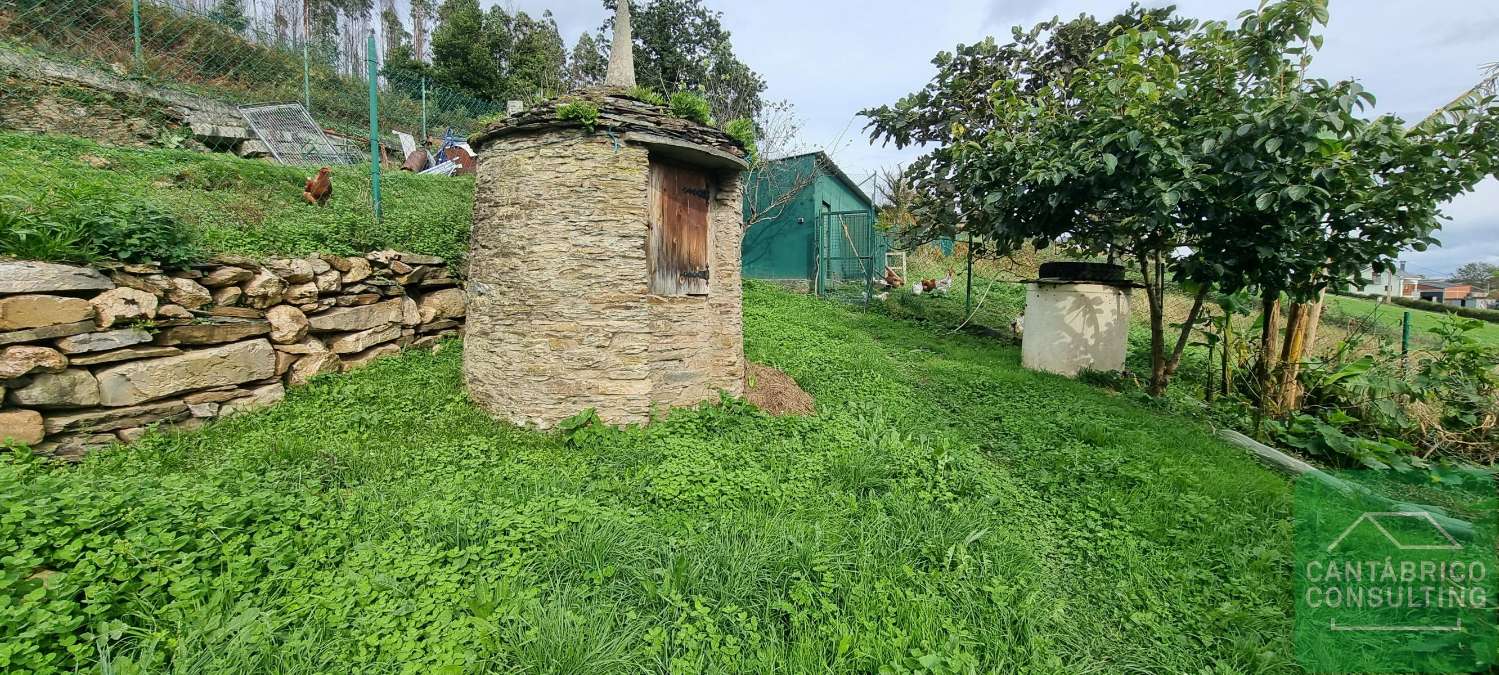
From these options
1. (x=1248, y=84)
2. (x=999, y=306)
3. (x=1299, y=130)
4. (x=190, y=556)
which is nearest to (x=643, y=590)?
(x=190, y=556)

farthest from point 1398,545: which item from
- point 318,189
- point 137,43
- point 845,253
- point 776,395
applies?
point 137,43

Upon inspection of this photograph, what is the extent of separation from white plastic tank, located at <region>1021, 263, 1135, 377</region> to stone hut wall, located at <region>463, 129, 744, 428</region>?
19.8 ft

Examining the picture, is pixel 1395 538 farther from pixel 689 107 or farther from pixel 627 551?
pixel 689 107

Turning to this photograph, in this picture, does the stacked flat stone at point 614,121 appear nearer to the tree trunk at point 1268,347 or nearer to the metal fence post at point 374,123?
the metal fence post at point 374,123

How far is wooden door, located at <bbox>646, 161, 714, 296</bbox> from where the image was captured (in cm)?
495

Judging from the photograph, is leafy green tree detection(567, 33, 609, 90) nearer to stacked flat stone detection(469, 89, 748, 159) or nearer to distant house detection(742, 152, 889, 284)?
distant house detection(742, 152, 889, 284)

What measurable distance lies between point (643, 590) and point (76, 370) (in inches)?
165

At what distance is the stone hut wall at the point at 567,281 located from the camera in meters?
4.43

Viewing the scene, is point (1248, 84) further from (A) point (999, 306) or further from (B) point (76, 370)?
(B) point (76, 370)

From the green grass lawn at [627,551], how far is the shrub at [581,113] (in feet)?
8.75

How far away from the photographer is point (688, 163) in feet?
17.0

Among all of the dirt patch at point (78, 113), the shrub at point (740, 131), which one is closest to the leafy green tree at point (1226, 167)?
the shrub at point (740, 131)

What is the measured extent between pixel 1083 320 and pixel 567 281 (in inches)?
281
